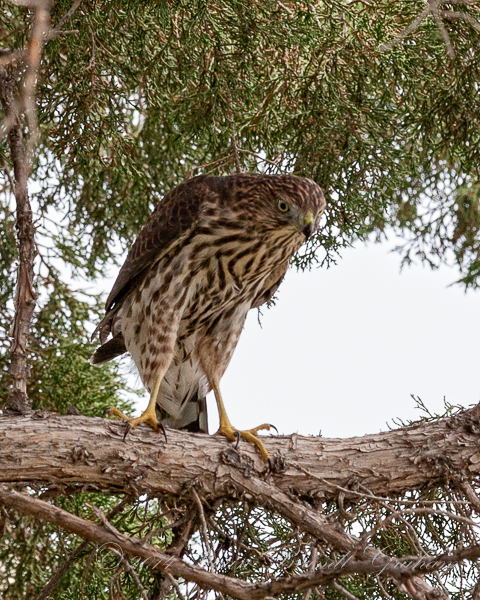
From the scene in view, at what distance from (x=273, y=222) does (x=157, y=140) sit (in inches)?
65.3

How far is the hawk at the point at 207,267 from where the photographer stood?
387cm

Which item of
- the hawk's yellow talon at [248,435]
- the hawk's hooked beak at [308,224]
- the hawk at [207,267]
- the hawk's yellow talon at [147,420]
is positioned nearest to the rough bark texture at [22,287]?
the hawk's yellow talon at [147,420]

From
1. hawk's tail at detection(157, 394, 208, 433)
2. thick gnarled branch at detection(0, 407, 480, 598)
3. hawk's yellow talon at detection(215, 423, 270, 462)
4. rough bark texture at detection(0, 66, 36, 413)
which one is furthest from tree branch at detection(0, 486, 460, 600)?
hawk's tail at detection(157, 394, 208, 433)

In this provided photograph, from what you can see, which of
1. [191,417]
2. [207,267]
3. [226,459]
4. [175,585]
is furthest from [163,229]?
[175,585]

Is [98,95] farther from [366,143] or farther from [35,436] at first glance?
[35,436]

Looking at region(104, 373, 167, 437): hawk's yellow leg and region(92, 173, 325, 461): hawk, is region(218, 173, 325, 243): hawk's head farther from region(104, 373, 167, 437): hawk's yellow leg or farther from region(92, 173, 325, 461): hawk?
region(104, 373, 167, 437): hawk's yellow leg

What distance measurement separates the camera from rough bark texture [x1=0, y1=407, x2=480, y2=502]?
3.20 metres

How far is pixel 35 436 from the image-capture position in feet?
10.5

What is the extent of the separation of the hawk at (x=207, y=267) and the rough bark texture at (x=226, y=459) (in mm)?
258

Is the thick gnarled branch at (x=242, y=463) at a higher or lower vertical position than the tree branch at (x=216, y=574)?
higher

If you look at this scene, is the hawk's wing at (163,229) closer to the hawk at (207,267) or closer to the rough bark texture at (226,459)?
the hawk at (207,267)

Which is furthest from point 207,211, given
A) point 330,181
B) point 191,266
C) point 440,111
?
point 440,111

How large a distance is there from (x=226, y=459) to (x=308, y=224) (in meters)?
1.09

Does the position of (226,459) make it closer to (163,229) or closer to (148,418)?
(148,418)
